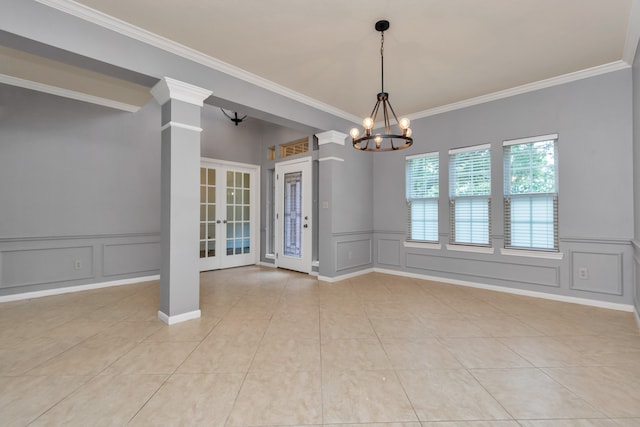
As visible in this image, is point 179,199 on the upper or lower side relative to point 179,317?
upper

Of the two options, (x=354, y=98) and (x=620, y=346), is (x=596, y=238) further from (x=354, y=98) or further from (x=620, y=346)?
(x=354, y=98)

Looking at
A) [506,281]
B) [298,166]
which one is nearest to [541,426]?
[506,281]

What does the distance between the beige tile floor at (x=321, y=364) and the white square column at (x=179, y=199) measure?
0.31 meters

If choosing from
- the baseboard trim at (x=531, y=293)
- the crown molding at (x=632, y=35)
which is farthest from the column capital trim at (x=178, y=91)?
the baseboard trim at (x=531, y=293)

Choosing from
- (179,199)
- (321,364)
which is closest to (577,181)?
(321,364)

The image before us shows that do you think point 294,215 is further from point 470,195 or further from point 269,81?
point 470,195

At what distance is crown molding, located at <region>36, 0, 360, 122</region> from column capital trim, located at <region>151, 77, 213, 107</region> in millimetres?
365

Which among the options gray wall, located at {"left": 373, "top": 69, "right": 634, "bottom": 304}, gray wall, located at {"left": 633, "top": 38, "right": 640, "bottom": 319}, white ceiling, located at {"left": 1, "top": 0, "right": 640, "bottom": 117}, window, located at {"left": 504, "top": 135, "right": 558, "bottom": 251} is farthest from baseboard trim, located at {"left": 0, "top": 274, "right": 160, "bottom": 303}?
gray wall, located at {"left": 633, "top": 38, "right": 640, "bottom": 319}

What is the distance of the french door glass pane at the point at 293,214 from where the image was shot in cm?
574

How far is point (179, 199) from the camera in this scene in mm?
3041

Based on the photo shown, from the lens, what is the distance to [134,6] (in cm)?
249

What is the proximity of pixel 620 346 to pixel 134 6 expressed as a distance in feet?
16.7

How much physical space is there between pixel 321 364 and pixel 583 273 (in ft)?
11.8

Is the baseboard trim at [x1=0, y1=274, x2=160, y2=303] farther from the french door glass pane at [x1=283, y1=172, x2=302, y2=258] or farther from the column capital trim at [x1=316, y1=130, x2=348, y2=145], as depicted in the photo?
the column capital trim at [x1=316, y1=130, x2=348, y2=145]
